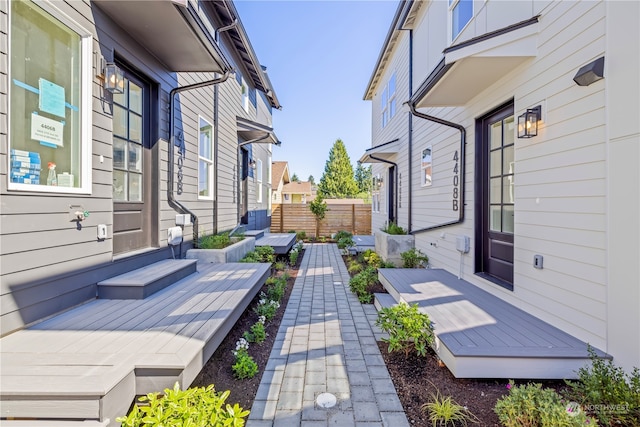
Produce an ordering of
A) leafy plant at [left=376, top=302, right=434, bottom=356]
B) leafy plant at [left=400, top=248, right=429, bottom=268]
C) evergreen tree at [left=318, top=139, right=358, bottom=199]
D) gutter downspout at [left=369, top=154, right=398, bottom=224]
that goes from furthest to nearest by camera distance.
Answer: evergreen tree at [left=318, top=139, right=358, bottom=199], gutter downspout at [left=369, top=154, right=398, bottom=224], leafy plant at [left=400, top=248, right=429, bottom=268], leafy plant at [left=376, top=302, right=434, bottom=356]

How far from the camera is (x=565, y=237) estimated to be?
270cm

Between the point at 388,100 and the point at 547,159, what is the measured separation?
7189 millimetres

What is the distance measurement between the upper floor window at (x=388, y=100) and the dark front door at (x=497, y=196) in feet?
16.6

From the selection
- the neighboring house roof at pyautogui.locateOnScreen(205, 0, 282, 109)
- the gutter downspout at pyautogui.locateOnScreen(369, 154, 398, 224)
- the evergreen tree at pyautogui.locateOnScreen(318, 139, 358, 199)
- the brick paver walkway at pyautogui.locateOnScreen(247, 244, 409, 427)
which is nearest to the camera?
the brick paver walkway at pyautogui.locateOnScreen(247, 244, 409, 427)

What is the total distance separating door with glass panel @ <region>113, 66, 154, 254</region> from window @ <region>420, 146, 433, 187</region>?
4.90 meters

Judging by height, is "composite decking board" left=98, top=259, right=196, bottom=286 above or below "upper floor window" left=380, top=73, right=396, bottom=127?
below

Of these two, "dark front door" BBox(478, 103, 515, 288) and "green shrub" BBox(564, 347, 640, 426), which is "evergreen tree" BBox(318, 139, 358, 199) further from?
"green shrub" BBox(564, 347, 640, 426)

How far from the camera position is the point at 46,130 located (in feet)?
8.32

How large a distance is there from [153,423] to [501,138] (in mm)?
4397

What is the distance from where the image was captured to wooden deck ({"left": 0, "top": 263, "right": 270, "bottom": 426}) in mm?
1560

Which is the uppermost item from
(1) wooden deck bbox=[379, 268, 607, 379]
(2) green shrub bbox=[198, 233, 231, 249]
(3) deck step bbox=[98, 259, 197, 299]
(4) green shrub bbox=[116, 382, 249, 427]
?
(2) green shrub bbox=[198, 233, 231, 249]

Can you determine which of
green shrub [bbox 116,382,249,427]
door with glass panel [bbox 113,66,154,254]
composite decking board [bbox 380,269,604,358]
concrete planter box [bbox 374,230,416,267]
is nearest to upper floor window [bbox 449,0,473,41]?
concrete planter box [bbox 374,230,416,267]

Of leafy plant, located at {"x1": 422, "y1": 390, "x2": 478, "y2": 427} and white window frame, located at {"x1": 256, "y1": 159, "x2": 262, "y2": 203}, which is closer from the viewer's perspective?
leafy plant, located at {"x1": 422, "y1": 390, "x2": 478, "y2": 427}

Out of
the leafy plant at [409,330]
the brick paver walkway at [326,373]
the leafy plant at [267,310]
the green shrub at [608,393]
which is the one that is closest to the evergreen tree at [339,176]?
the brick paver walkway at [326,373]
